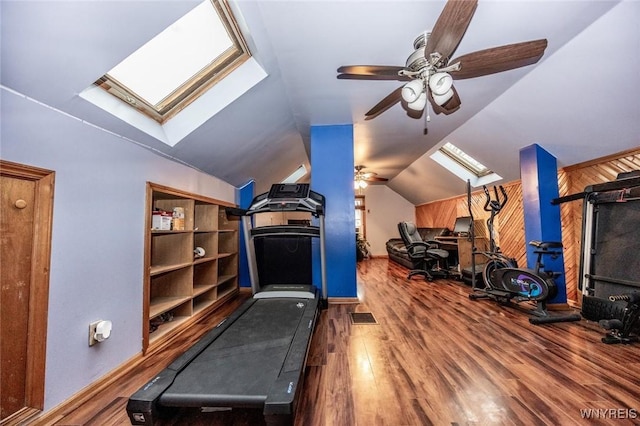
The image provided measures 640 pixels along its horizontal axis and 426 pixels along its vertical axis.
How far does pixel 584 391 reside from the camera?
1589 mm

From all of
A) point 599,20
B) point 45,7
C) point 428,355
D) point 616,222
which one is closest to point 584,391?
point 428,355

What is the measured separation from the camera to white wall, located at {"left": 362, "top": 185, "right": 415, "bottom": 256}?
9297 mm

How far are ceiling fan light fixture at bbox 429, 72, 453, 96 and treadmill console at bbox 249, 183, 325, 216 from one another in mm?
1689

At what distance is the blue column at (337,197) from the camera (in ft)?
12.3

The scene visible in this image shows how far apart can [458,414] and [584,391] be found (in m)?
0.93

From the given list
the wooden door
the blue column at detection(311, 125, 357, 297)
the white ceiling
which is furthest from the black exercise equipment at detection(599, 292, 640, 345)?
the wooden door

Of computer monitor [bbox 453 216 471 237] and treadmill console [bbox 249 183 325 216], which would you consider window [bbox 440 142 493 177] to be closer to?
computer monitor [bbox 453 216 471 237]

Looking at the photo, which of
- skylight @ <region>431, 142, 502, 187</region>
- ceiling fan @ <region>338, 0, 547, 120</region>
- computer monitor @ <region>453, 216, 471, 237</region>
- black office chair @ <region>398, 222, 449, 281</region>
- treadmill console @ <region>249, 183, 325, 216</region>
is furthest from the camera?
computer monitor @ <region>453, 216, 471, 237</region>

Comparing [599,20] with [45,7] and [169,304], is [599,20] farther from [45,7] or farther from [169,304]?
[169,304]

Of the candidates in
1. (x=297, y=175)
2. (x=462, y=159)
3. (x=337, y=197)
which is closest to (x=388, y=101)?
(x=337, y=197)

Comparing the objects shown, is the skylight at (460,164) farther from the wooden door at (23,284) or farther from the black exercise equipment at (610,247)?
the wooden door at (23,284)

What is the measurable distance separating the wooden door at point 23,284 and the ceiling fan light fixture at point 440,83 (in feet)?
8.56

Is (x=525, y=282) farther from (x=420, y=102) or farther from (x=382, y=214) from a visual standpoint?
(x=382, y=214)

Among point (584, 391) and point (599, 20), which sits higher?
point (599, 20)
